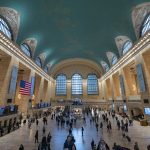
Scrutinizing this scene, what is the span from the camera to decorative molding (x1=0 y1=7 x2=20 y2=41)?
48.4 feet

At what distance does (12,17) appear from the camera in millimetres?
15562

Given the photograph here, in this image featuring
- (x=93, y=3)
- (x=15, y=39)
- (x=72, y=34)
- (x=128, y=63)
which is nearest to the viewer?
(x=93, y=3)

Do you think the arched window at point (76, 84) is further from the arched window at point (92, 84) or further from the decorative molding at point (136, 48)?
the decorative molding at point (136, 48)

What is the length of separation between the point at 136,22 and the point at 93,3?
5995 millimetres

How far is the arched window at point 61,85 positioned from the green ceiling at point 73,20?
1901 cm

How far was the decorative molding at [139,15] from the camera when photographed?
14.8m

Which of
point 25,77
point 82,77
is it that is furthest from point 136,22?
point 82,77

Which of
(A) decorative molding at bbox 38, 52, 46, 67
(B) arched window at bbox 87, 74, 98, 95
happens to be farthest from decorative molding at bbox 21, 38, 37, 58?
(B) arched window at bbox 87, 74, 98, 95

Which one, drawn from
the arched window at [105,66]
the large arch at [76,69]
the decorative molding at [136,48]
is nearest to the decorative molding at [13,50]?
the decorative molding at [136,48]

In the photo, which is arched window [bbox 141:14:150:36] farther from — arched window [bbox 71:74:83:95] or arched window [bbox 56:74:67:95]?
arched window [bbox 56:74:67:95]

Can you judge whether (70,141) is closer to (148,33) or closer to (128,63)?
(148,33)

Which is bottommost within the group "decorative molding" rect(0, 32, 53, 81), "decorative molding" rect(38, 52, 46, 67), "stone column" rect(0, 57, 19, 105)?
"stone column" rect(0, 57, 19, 105)

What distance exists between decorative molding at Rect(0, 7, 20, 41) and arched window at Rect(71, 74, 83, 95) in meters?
26.6

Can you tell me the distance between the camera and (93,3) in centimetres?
1498
